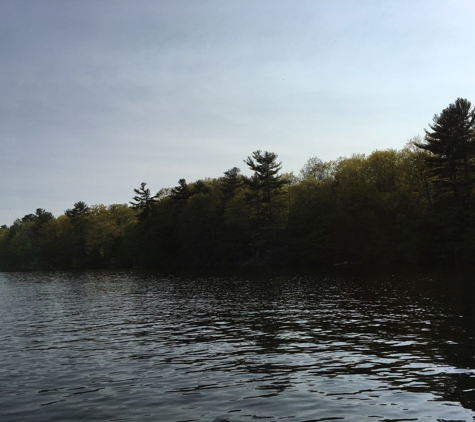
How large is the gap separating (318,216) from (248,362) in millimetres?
90009

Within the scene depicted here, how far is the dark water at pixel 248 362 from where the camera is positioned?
13.5 metres

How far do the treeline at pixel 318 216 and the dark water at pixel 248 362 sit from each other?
145ft

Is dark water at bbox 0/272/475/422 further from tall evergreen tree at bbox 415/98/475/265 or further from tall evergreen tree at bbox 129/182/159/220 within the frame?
tall evergreen tree at bbox 129/182/159/220

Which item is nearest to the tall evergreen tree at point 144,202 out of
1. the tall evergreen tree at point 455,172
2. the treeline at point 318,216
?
the treeline at point 318,216

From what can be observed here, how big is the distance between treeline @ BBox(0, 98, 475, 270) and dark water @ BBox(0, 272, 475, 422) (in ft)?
145

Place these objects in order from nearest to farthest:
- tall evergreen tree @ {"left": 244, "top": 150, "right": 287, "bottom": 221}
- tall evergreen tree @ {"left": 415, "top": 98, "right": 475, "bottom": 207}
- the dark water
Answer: the dark water → tall evergreen tree @ {"left": 415, "top": 98, "right": 475, "bottom": 207} → tall evergreen tree @ {"left": 244, "top": 150, "right": 287, "bottom": 221}

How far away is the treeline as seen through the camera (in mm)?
76625

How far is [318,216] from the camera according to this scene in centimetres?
10719

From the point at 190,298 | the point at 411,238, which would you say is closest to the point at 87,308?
the point at 190,298

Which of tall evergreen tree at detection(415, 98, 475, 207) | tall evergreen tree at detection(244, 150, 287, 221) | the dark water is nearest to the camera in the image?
the dark water

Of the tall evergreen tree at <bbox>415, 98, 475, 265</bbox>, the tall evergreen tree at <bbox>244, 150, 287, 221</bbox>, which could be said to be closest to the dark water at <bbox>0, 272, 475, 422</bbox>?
the tall evergreen tree at <bbox>415, 98, 475, 265</bbox>

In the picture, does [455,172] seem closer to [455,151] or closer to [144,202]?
[455,151]

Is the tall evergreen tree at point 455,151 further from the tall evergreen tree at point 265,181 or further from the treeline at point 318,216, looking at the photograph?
the tall evergreen tree at point 265,181

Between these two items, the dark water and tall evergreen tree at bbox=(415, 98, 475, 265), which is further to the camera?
tall evergreen tree at bbox=(415, 98, 475, 265)
